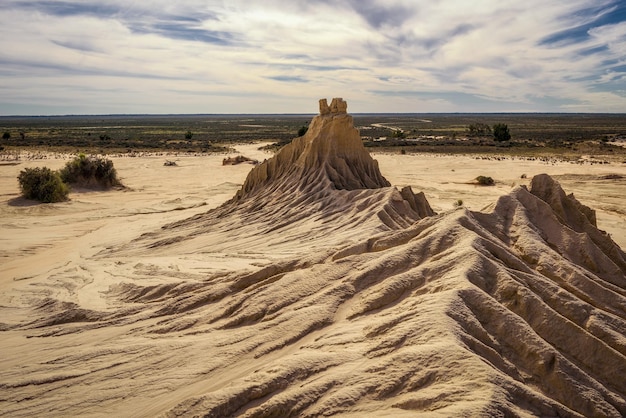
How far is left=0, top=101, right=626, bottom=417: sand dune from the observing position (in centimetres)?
439

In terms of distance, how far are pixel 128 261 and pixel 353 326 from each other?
8.28 meters

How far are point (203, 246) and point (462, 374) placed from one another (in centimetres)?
968

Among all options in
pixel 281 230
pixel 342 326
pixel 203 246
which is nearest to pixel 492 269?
pixel 342 326

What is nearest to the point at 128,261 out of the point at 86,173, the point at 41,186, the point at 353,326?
the point at 353,326

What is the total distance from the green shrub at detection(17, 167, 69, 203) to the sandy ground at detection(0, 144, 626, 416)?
626 mm

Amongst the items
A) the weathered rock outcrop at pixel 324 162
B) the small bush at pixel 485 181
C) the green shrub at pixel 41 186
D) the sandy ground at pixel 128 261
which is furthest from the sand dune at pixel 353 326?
the small bush at pixel 485 181

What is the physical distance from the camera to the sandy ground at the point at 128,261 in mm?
5270

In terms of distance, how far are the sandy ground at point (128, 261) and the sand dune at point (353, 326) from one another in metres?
0.04

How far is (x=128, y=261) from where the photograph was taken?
11.9 metres

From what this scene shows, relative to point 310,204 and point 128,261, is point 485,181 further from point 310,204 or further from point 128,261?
point 128,261

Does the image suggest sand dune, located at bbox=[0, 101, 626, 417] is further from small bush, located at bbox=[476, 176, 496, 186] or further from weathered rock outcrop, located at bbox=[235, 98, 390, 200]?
small bush, located at bbox=[476, 176, 496, 186]

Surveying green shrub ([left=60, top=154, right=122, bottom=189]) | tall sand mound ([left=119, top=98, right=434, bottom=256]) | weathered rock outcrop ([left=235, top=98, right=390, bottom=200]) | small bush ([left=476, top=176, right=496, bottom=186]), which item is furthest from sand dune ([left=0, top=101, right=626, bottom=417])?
small bush ([left=476, top=176, right=496, bottom=186])

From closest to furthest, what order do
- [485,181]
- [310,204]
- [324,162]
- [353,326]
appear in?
[353,326]
[310,204]
[324,162]
[485,181]

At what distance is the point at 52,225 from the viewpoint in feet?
59.0
